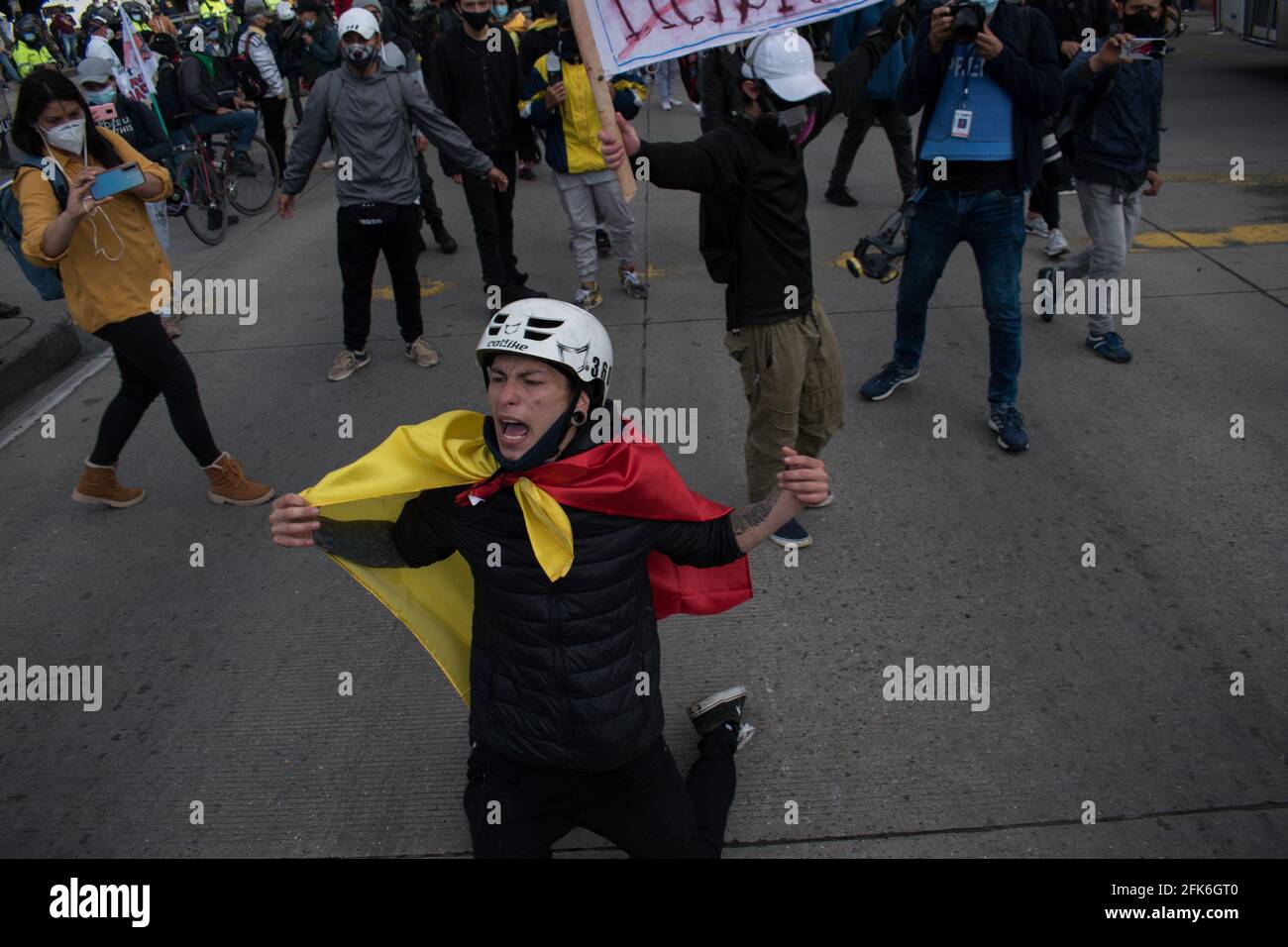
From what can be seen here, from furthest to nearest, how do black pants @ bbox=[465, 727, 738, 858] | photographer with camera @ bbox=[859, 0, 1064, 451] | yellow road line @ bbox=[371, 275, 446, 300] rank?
yellow road line @ bbox=[371, 275, 446, 300] → photographer with camera @ bbox=[859, 0, 1064, 451] → black pants @ bbox=[465, 727, 738, 858]

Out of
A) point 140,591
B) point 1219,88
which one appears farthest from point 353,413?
point 1219,88

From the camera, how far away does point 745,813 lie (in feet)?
10.3

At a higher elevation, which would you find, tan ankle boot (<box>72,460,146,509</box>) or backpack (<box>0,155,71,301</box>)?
backpack (<box>0,155,71,301</box>)

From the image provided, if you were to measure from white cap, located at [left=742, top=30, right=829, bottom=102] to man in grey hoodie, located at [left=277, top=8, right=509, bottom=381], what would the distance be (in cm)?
296

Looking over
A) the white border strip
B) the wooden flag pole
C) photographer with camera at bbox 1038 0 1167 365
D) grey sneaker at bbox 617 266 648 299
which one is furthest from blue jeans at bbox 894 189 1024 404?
the white border strip

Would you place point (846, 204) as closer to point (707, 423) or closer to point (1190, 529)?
point (707, 423)

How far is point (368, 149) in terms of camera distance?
Result: 5762 mm

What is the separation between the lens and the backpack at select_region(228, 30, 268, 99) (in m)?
10.5

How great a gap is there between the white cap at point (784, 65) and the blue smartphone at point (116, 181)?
2781mm

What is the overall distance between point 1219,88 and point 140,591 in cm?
1465
